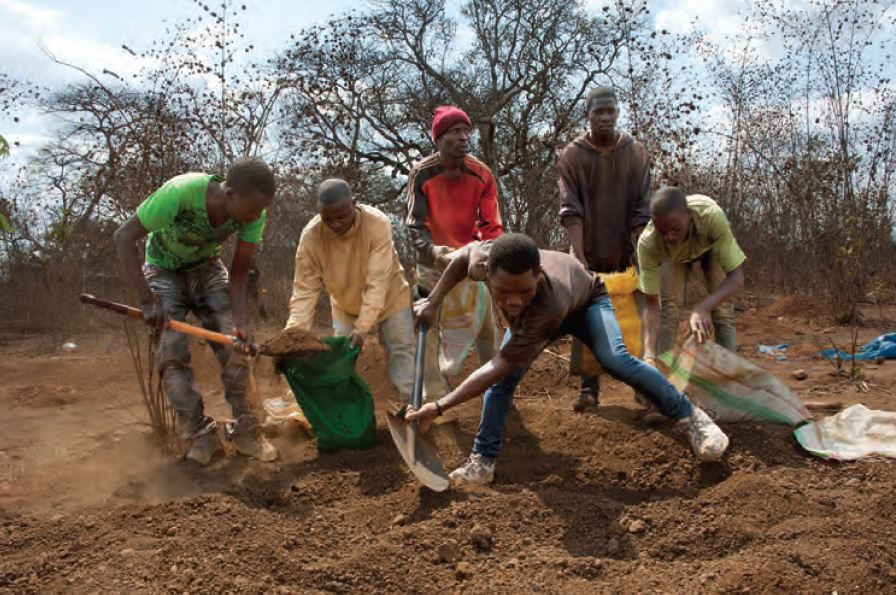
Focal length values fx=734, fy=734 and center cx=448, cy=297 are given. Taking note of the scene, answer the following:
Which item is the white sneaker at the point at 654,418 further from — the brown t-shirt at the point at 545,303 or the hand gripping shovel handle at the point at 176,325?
the hand gripping shovel handle at the point at 176,325

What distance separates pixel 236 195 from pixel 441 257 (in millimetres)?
1177

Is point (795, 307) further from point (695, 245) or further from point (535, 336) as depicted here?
point (535, 336)

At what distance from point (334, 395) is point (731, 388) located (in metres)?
2.06

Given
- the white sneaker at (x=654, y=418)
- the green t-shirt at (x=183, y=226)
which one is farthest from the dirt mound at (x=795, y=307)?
the green t-shirt at (x=183, y=226)

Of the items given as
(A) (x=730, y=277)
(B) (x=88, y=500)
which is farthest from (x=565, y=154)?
(B) (x=88, y=500)

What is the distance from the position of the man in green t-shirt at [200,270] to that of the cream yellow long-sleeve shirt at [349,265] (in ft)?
0.99

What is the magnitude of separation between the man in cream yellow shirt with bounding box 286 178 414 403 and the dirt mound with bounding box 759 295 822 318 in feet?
21.9

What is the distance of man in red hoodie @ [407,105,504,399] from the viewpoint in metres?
4.22

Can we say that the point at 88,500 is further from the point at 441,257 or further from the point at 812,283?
the point at 812,283

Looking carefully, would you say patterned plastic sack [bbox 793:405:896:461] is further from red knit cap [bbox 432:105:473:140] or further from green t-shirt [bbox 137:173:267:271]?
green t-shirt [bbox 137:173:267:271]

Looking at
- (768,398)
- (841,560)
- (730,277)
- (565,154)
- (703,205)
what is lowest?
(841,560)

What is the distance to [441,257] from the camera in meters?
4.04

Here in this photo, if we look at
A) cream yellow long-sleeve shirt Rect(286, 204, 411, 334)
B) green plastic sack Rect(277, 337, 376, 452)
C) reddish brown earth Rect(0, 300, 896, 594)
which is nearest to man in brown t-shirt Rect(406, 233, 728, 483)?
reddish brown earth Rect(0, 300, 896, 594)

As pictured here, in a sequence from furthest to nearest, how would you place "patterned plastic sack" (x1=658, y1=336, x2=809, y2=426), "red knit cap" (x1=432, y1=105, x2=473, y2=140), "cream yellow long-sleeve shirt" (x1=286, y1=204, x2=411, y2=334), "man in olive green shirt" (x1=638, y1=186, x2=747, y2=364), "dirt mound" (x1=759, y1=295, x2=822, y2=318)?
"dirt mound" (x1=759, y1=295, x2=822, y2=318), "red knit cap" (x1=432, y1=105, x2=473, y2=140), "cream yellow long-sleeve shirt" (x1=286, y1=204, x2=411, y2=334), "patterned plastic sack" (x1=658, y1=336, x2=809, y2=426), "man in olive green shirt" (x1=638, y1=186, x2=747, y2=364)
